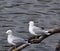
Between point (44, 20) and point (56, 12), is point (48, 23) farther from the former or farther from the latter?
point (56, 12)

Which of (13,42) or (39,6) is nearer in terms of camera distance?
(13,42)

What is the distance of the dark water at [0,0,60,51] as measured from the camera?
2444 cm

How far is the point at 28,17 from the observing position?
2864 cm

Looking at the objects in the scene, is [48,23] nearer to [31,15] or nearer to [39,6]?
[31,15]

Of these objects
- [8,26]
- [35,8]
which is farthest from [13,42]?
[35,8]

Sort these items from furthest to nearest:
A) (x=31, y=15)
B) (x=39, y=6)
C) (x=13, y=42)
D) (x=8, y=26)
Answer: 1. (x=39, y=6)
2. (x=31, y=15)
3. (x=8, y=26)
4. (x=13, y=42)

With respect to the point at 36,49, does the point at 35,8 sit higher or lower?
higher

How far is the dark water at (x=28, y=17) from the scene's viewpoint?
2444 centimetres

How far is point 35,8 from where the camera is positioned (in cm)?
3114

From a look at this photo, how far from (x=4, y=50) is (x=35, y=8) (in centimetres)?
867

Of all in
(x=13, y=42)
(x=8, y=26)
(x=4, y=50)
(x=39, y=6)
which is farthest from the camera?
(x=39, y=6)

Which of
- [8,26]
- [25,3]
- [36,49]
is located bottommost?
[36,49]

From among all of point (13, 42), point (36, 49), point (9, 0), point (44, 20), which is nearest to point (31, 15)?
point (44, 20)

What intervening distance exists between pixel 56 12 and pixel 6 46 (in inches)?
→ 292
